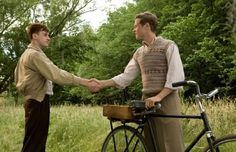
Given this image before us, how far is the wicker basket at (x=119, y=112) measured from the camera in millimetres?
5051

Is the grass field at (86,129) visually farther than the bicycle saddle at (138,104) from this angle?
Yes

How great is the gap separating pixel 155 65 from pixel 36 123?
5.25 ft

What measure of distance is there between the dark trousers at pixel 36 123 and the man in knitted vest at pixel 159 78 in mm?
1235

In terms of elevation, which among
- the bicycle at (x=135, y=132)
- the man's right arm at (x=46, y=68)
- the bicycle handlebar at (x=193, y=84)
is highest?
the man's right arm at (x=46, y=68)

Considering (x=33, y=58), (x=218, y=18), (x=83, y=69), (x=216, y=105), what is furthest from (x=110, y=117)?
(x=83, y=69)

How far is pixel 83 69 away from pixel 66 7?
17.1 m

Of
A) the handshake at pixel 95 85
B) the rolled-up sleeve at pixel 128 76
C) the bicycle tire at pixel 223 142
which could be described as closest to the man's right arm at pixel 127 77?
the rolled-up sleeve at pixel 128 76

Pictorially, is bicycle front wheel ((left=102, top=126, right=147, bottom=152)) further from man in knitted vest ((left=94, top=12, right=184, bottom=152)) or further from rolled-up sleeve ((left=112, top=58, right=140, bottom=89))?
rolled-up sleeve ((left=112, top=58, right=140, bottom=89))

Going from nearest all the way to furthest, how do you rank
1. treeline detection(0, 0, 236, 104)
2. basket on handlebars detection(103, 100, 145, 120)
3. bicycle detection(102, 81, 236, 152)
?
1. bicycle detection(102, 81, 236, 152)
2. basket on handlebars detection(103, 100, 145, 120)
3. treeline detection(0, 0, 236, 104)

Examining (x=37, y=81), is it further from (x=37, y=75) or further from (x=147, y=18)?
(x=147, y=18)

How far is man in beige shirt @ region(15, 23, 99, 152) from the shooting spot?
5438 mm

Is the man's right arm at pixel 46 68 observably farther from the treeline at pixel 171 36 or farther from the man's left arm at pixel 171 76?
the treeline at pixel 171 36

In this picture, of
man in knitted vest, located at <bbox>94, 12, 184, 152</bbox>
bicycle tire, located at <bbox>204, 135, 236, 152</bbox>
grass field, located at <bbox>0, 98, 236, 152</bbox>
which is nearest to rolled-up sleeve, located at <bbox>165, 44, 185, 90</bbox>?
man in knitted vest, located at <bbox>94, 12, 184, 152</bbox>

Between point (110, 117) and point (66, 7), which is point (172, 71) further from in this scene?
point (66, 7)
